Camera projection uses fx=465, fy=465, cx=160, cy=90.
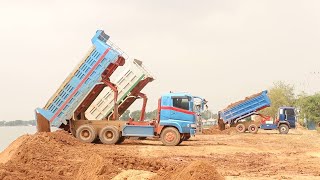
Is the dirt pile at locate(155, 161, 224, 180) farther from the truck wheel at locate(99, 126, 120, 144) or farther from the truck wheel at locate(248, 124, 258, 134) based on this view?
the truck wheel at locate(248, 124, 258, 134)

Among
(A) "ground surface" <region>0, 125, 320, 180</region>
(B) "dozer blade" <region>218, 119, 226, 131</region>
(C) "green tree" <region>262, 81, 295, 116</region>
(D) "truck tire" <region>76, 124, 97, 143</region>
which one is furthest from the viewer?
(C) "green tree" <region>262, 81, 295, 116</region>

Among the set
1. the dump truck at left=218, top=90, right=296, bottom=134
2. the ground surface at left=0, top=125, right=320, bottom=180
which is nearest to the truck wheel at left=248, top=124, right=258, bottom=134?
the dump truck at left=218, top=90, right=296, bottom=134

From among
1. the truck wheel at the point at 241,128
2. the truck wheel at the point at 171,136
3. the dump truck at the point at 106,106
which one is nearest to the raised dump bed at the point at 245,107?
the truck wheel at the point at 241,128

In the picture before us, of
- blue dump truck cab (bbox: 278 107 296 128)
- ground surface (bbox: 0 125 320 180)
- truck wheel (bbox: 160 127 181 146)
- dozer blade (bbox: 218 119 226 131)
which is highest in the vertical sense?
blue dump truck cab (bbox: 278 107 296 128)

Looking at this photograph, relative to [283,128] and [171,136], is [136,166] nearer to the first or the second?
[171,136]

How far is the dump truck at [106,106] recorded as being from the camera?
811 inches

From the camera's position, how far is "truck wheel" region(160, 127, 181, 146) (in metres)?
20.7

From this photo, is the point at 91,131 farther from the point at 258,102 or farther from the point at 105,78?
the point at 258,102

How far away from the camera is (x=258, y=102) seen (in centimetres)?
3475

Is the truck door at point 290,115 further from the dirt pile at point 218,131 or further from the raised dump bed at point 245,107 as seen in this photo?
the dirt pile at point 218,131

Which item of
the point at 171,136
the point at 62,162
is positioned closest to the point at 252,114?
the point at 171,136

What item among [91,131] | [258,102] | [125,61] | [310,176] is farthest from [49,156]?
[258,102]

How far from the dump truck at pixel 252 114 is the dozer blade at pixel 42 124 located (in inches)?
676

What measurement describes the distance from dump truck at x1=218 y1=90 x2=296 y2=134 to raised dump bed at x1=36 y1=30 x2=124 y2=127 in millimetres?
16526
